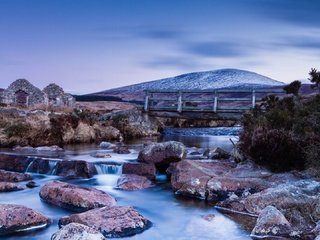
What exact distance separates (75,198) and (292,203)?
5498 mm

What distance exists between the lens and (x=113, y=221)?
9.84 m

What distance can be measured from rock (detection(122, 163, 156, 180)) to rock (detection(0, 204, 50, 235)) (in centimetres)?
623

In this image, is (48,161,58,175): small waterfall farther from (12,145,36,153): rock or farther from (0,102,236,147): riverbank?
(0,102,236,147): riverbank

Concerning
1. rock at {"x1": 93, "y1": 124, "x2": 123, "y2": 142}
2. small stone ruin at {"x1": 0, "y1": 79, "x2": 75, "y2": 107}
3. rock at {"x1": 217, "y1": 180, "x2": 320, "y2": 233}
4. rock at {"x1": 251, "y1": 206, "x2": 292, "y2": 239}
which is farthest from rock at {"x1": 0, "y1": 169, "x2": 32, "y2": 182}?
small stone ruin at {"x1": 0, "y1": 79, "x2": 75, "y2": 107}

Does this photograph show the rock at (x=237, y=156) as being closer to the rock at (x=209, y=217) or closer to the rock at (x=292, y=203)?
the rock at (x=292, y=203)

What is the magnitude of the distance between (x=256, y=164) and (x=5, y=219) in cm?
824

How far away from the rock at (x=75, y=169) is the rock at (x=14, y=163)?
163cm

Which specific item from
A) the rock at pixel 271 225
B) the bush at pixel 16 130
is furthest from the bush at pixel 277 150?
the bush at pixel 16 130

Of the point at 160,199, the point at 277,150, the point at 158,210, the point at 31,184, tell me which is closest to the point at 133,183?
the point at 160,199

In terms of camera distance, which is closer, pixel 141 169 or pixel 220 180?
pixel 220 180

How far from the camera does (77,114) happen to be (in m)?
31.6

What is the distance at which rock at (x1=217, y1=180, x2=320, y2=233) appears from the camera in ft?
32.9

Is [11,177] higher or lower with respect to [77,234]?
lower

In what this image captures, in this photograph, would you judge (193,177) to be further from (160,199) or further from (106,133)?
(106,133)
